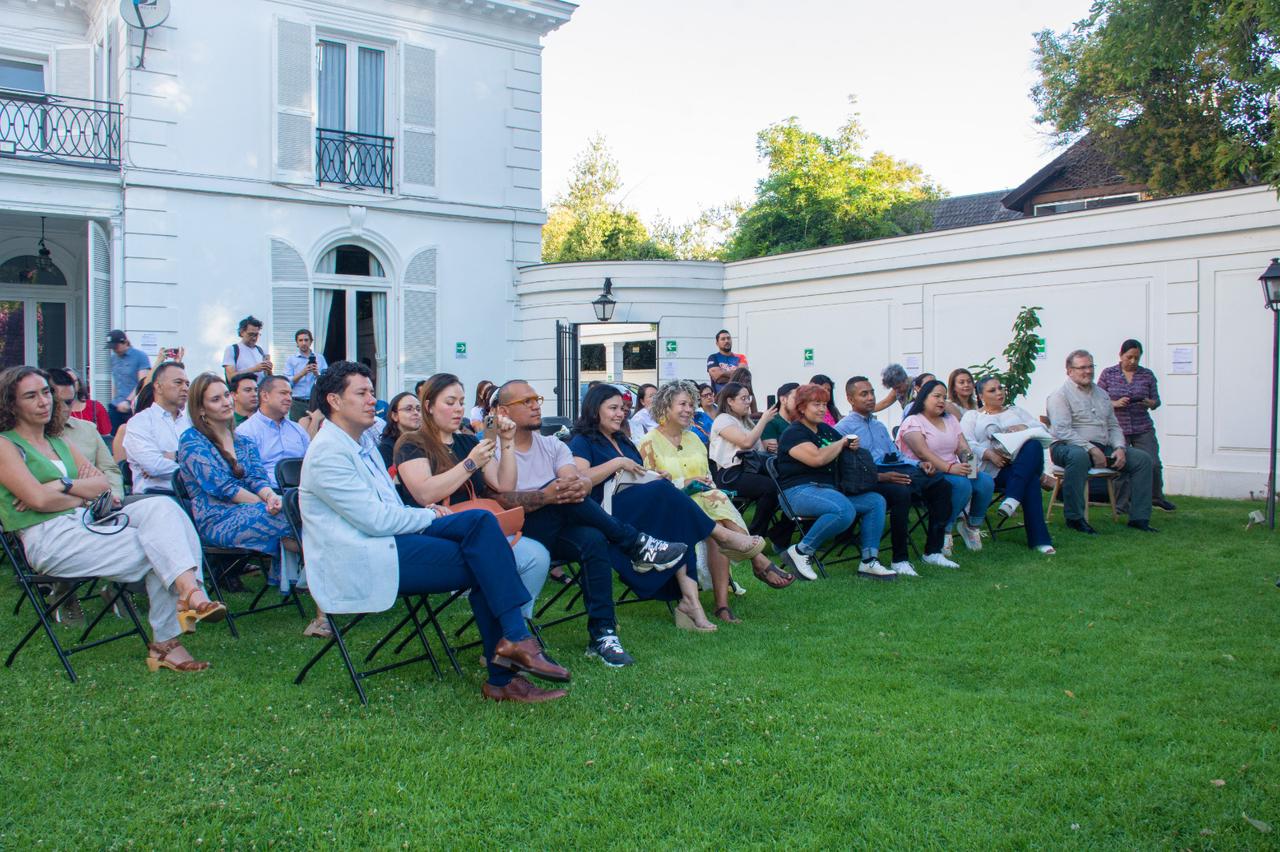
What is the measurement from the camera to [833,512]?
689 centimetres

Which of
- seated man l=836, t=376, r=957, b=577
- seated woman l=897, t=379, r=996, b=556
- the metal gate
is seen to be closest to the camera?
seated man l=836, t=376, r=957, b=577

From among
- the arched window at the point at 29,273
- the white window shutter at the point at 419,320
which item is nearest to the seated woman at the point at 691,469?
the white window shutter at the point at 419,320

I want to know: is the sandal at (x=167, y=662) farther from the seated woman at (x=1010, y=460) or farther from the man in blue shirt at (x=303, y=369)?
the man in blue shirt at (x=303, y=369)

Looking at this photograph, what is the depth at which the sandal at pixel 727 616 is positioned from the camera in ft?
18.7

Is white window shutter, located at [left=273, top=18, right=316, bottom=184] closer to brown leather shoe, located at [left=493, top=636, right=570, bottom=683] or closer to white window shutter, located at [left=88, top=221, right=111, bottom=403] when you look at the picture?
white window shutter, located at [left=88, top=221, right=111, bottom=403]

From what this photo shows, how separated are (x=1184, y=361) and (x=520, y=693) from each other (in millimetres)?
9932

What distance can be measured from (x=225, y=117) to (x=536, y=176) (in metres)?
4.82

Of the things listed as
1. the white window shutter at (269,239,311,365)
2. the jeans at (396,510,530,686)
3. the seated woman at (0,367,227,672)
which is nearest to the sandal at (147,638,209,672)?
the seated woman at (0,367,227,672)

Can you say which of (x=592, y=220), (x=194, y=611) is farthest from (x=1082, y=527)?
(x=592, y=220)

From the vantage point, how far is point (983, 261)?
12898 mm

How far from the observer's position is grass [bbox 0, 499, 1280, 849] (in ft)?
10.1

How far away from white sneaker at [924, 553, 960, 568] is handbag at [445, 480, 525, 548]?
12.3 feet

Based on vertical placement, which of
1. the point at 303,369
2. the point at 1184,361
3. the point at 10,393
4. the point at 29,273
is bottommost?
the point at 10,393

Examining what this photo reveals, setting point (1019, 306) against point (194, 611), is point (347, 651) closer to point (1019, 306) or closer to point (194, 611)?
point (194, 611)
